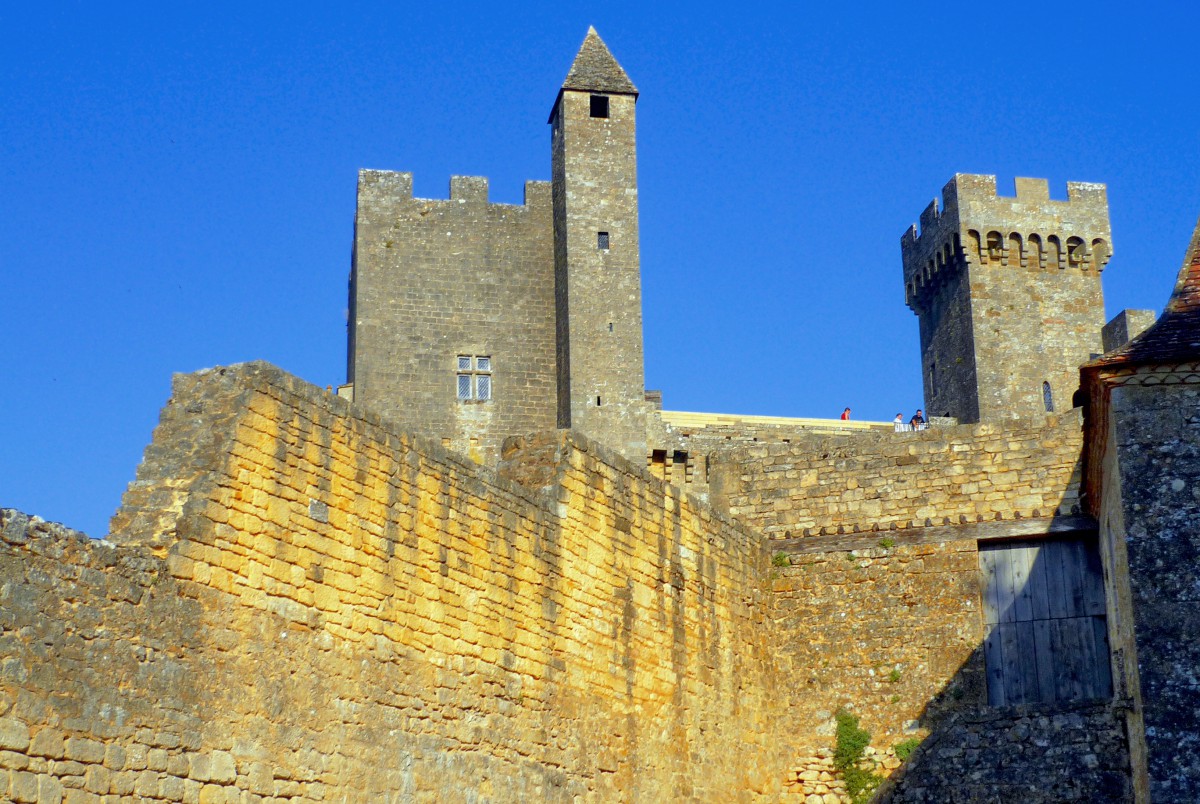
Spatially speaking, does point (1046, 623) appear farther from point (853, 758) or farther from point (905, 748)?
point (853, 758)

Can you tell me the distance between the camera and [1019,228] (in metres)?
41.3

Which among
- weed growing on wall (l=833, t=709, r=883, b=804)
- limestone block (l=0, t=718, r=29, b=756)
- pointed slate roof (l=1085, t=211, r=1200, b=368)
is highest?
A: pointed slate roof (l=1085, t=211, r=1200, b=368)

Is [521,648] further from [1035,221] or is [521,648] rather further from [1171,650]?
[1035,221]

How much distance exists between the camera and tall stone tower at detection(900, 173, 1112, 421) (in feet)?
130

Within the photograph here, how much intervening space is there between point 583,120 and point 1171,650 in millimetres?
20193

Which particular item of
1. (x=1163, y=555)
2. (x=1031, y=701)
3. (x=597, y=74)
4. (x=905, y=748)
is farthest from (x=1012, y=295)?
(x=1163, y=555)

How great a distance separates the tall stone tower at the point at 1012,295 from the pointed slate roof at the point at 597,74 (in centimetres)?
1149

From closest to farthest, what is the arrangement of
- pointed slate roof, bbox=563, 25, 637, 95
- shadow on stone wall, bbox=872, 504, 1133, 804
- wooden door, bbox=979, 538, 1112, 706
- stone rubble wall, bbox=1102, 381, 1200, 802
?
stone rubble wall, bbox=1102, 381, 1200, 802
shadow on stone wall, bbox=872, 504, 1133, 804
wooden door, bbox=979, 538, 1112, 706
pointed slate roof, bbox=563, 25, 637, 95

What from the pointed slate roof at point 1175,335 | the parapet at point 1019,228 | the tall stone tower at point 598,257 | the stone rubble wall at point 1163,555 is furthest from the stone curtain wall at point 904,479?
the parapet at point 1019,228

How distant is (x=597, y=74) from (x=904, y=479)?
1519 centimetres

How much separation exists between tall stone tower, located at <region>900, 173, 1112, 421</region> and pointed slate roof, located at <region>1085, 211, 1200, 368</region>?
24785 millimetres

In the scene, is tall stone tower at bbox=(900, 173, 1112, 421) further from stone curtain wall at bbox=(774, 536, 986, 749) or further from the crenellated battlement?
stone curtain wall at bbox=(774, 536, 986, 749)

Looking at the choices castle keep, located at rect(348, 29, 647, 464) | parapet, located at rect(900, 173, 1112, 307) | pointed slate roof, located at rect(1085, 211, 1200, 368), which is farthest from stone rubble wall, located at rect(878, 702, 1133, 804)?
parapet, located at rect(900, 173, 1112, 307)

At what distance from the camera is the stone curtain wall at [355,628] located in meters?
10.0
